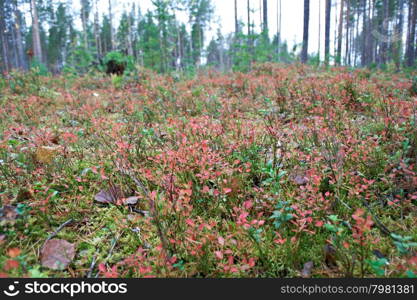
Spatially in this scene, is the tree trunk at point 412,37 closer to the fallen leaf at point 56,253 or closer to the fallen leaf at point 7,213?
the fallen leaf at point 56,253

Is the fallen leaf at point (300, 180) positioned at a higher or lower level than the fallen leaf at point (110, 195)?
higher

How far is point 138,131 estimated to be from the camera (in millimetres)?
3873

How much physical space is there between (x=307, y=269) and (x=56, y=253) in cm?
191

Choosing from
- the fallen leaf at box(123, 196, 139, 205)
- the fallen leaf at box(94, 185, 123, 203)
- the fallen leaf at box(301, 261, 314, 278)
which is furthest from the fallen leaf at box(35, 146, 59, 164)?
the fallen leaf at box(301, 261, 314, 278)

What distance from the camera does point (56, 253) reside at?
2.11m

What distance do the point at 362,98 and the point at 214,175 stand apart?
420cm

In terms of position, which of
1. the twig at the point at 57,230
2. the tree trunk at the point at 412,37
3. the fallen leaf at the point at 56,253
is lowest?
the fallen leaf at the point at 56,253

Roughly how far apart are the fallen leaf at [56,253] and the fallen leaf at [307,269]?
172 centimetres

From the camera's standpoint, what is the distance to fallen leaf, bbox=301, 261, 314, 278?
6.07 ft

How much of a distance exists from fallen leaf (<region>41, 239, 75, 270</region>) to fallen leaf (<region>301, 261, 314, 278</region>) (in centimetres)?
172

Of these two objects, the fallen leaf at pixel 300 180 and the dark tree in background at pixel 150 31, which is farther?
the dark tree in background at pixel 150 31

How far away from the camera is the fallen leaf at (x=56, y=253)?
202 centimetres

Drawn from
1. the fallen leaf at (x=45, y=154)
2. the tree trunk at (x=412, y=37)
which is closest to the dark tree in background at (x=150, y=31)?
the tree trunk at (x=412, y=37)

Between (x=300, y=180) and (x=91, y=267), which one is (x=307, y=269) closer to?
(x=300, y=180)
